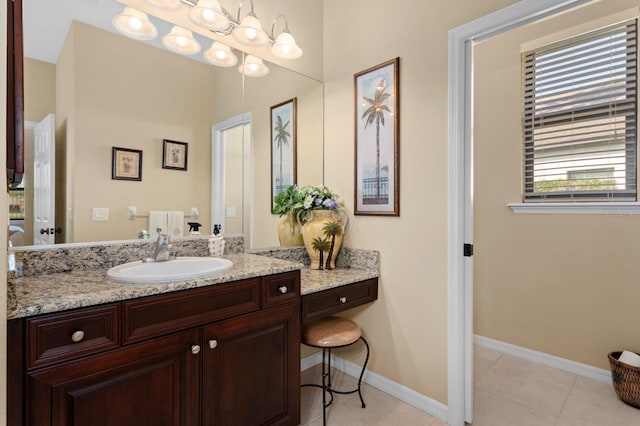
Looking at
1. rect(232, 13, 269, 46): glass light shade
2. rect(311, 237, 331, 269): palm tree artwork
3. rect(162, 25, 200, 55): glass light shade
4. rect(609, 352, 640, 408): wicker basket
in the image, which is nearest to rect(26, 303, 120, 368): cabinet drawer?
rect(311, 237, 331, 269): palm tree artwork

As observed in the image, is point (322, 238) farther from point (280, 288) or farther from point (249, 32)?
point (249, 32)

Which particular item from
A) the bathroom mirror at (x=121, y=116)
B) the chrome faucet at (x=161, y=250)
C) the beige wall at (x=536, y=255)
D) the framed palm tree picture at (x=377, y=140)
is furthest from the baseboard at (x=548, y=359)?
the chrome faucet at (x=161, y=250)

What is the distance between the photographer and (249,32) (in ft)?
6.15

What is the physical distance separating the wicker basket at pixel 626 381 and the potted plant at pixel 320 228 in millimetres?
1809

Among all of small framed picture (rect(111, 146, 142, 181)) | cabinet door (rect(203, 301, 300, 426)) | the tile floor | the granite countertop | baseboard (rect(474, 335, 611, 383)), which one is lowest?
the tile floor

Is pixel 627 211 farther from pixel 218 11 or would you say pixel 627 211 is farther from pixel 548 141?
pixel 218 11

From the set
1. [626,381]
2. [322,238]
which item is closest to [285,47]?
[322,238]

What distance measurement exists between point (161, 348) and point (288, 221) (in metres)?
1.22

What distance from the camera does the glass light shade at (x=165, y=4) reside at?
1.59 m

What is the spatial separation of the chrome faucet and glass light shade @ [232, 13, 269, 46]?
1211 mm

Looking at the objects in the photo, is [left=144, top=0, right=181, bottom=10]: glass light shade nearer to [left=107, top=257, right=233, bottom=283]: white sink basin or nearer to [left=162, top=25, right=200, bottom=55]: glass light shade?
[left=162, top=25, right=200, bottom=55]: glass light shade

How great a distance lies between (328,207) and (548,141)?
178cm

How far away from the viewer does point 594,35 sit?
88.3 inches

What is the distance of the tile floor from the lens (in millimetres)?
1793
